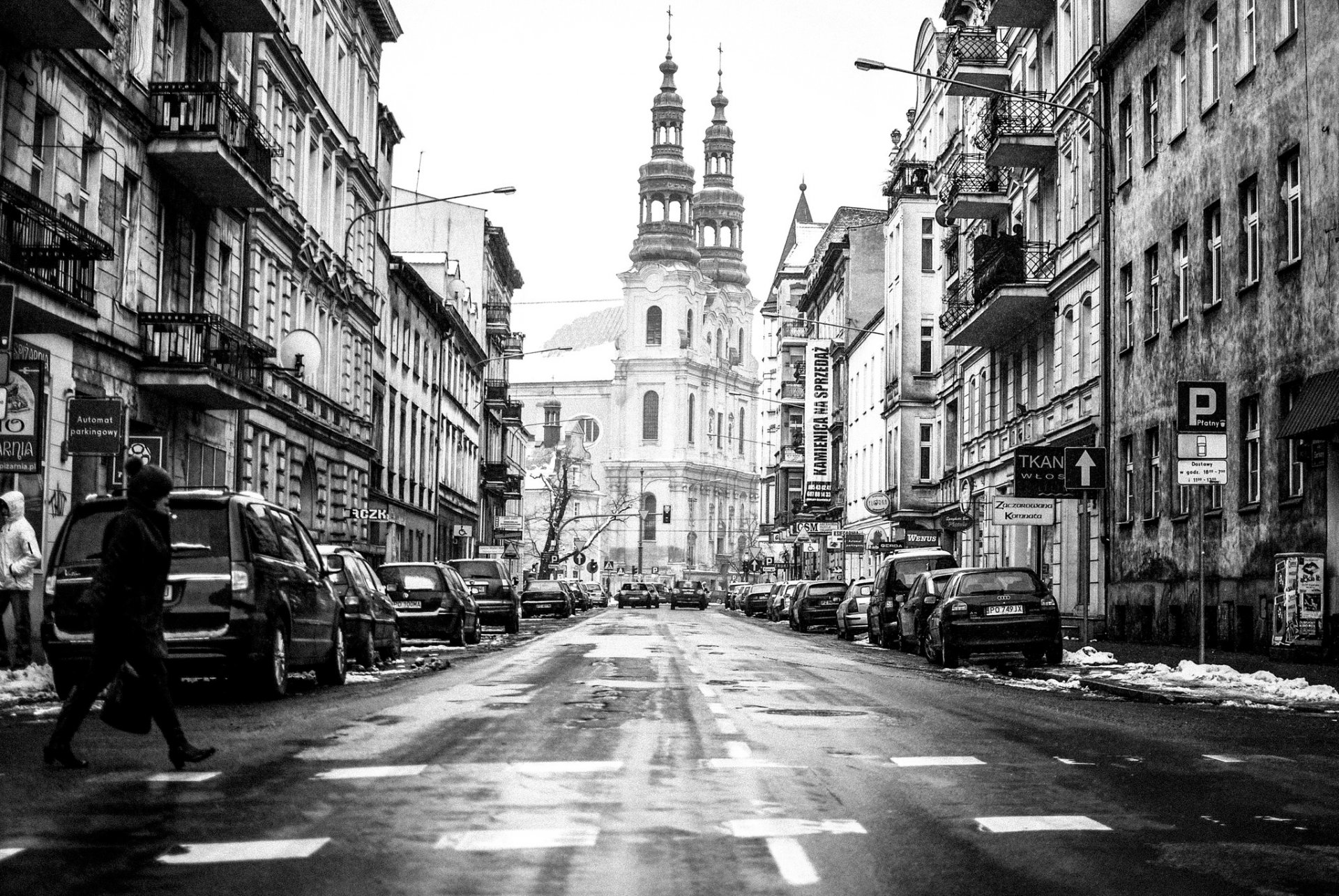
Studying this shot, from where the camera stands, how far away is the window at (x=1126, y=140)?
34344 mm

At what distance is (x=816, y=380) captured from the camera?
90.8 m

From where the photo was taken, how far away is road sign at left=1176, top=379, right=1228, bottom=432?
66.6 feet

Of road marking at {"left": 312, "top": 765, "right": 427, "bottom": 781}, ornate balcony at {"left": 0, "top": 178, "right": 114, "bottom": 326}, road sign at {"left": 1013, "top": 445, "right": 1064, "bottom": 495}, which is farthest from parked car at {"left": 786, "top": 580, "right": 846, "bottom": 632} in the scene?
road marking at {"left": 312, "top": 765, "right": 427, "bottom": 781}

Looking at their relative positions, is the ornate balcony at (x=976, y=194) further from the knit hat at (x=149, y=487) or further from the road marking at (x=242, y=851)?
the road marking at (x=242, y=851)

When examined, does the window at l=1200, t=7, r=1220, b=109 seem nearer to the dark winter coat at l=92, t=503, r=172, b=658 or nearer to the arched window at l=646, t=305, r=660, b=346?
the dark winter coat at l=92, t=503, r=172, b=658

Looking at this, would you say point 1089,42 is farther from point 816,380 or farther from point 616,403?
point 616,403

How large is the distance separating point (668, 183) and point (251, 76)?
407ft

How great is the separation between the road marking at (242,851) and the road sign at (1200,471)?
47.9ft

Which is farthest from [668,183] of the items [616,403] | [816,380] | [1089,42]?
[1089,42]

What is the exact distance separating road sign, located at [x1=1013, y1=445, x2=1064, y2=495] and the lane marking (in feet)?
50.6

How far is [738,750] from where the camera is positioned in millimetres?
11586

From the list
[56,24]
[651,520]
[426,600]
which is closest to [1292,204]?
[426,600]

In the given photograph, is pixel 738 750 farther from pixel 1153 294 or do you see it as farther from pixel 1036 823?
pixel 1153 294

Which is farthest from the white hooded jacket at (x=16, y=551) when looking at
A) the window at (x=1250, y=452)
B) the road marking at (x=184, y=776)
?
the window at (x=1250, y=452)
